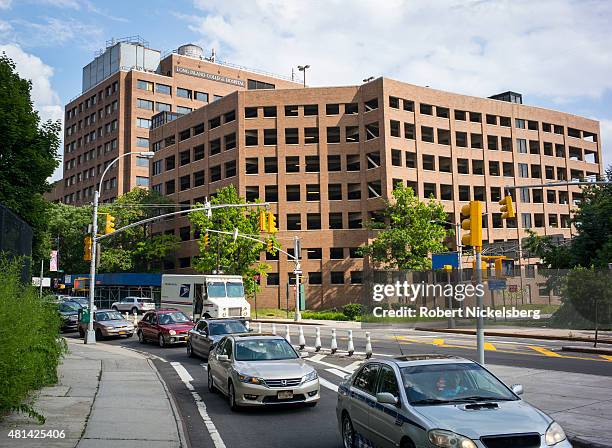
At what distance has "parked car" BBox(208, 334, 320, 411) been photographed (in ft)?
36.2

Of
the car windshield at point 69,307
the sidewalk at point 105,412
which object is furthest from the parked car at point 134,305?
the sidewalk at point 105,412

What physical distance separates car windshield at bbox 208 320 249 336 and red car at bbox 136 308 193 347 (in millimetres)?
5899

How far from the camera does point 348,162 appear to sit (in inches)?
2505

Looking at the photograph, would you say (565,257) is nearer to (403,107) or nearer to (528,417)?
(403,107)

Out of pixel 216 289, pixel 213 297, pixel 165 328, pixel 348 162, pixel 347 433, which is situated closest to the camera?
pixel 347 433

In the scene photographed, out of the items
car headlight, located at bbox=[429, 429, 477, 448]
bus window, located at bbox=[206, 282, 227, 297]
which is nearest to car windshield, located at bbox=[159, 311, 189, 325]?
bus window, located at bbox=[206, 282, 227, 297]

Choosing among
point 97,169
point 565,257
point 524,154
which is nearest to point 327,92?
point 524,154

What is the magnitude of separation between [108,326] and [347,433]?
24792 mm

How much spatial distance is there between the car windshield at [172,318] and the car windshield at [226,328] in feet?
23.3

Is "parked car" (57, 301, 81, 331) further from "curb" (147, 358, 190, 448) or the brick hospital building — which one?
the brick hospital building

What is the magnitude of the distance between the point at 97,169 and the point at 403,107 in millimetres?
59571

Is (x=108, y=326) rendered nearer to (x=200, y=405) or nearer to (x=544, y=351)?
(x=200, y=405)

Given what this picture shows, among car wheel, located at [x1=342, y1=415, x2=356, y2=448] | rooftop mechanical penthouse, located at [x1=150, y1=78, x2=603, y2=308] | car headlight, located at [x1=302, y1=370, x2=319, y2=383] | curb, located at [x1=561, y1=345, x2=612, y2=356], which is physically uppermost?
rooftop mechanical penthouse, located at [x1=150, y1=78, x2=603, y2=308]

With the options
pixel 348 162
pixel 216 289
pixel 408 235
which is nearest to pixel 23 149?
pixel 216 289
